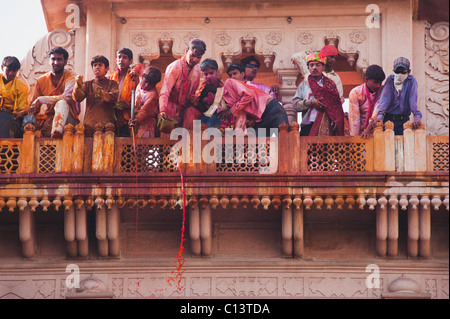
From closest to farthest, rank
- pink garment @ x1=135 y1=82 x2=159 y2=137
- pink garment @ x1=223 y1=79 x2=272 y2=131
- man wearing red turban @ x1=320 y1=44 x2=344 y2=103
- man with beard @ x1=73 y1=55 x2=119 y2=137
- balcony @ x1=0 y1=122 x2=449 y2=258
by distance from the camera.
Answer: balcony @ x1=0 y1=122 x2=449 y2=258, pink garment @ x1=223 y1=79 x2=272 y2=131, pink garment @ x1=135 y1=82 x2=159 y2=137, man with beard @ x1=73 y1=55 x2=119 y2=137, man wearing red turban @ x1=320 y1=44 x2=344 y2=103

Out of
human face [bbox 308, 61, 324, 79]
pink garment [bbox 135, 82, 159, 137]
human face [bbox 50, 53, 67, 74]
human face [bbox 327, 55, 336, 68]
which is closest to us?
pink garment [bbox 135, 82, 159, 137]

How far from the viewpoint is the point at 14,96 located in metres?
18.4

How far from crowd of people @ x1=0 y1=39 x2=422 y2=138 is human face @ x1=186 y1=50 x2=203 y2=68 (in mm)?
12

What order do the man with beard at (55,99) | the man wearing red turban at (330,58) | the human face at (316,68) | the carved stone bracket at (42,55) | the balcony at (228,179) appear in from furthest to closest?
1. the carved stone bracket at (42,55)
2. the man wearing red turban at (330,58)
3. the human face at (316,68)
4. the man with beard at (55,99)
5. the balcony at (228,179)

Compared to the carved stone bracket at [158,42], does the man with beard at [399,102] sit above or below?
below

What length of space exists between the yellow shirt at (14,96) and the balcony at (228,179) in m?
0.93

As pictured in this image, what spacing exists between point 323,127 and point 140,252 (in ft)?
8.63

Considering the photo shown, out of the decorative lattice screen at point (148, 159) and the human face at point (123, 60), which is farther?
the human face at point (123, 60)

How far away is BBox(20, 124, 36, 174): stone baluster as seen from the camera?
1731 centimetres

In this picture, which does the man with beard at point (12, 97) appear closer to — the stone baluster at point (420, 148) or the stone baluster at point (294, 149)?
the stone baluster at point (294, 149)

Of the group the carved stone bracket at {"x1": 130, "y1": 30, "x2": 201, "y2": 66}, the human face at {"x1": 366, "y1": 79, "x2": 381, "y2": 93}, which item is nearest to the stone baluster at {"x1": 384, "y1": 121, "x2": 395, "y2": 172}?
the human face at {"x1": 366, "y1": 79, "x2": 381, "y2": 93}

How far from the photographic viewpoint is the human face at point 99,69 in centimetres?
1800

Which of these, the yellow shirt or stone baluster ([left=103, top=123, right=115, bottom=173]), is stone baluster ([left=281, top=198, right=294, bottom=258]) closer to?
stone baluster ([left=103, top=123, right=115, bottom=173])

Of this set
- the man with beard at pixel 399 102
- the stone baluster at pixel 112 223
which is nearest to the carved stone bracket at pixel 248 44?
the man with beard at pixel 399 102
